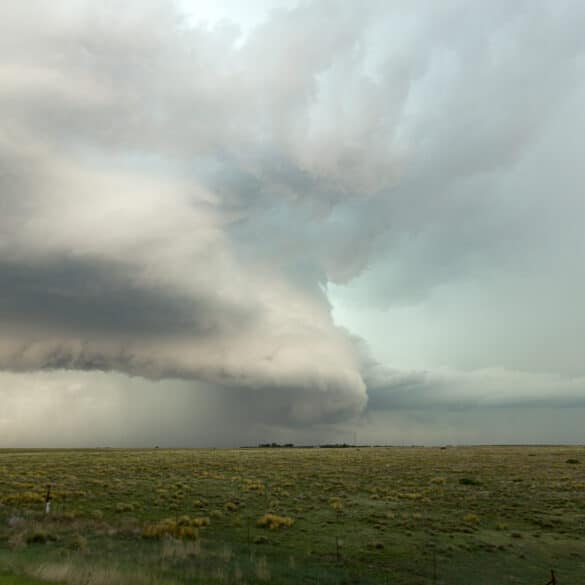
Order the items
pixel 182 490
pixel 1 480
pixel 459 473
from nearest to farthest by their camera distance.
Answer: pixel 182 490
pixel 1 480
pixel 459 473

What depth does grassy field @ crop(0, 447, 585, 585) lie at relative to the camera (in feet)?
61.4

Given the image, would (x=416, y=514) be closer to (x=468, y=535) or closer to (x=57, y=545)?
(x=468, y=535)

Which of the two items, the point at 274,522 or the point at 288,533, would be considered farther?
the point at 274,522

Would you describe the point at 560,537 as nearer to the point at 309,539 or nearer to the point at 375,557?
the point at 375,557

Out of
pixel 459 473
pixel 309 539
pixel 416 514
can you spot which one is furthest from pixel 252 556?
pixel 459 473

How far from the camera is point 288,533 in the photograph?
87.0 feet

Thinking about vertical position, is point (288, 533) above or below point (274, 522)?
below

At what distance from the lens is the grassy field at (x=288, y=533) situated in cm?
1872

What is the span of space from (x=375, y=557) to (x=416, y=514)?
1051 centimetres

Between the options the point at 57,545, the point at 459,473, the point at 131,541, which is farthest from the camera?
the point at 459,473

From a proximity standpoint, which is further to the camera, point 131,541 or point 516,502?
point 516,502

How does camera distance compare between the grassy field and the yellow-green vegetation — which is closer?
the grassy field

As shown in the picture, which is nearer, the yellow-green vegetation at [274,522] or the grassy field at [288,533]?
the grassy field at [288,533]

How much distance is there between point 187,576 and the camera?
56.4ft
